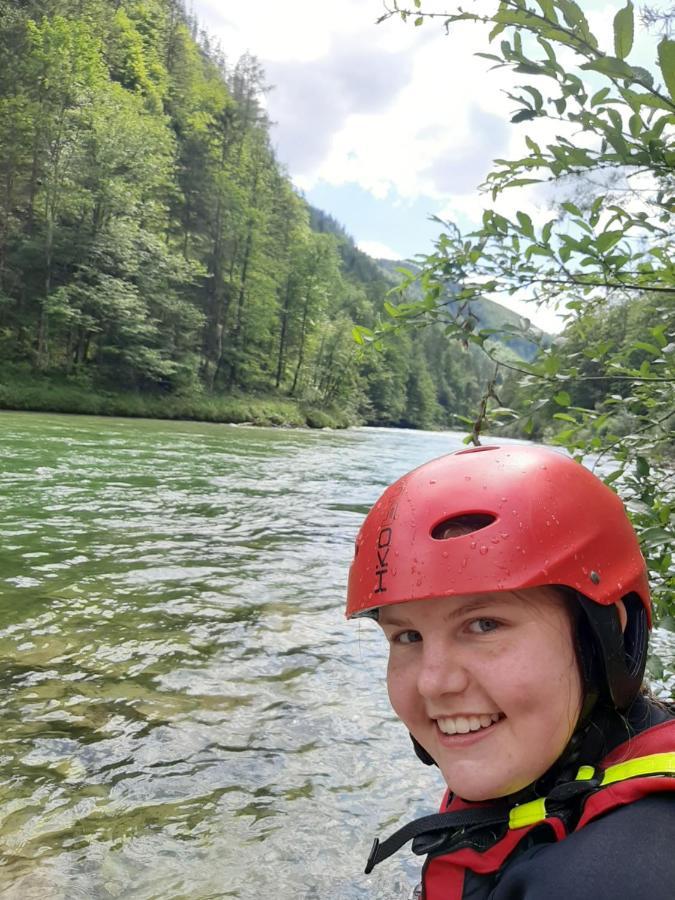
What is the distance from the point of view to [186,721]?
11.0 feet

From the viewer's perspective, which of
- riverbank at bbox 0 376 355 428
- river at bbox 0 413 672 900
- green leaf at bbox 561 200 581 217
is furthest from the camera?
riverbank at bbox 0 376 355 428

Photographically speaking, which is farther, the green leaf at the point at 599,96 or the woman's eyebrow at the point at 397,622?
the green leaf at the point at 599,96

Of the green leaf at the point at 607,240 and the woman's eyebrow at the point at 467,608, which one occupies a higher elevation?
the green leaf at the point at 607,240

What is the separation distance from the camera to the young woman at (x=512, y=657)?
4.26 ft

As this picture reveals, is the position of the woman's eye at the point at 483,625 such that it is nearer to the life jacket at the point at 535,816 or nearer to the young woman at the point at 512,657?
the young woman at the point at 512,657

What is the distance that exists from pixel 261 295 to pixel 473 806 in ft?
152

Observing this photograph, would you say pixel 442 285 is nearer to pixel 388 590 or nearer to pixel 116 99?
pixel 388 590

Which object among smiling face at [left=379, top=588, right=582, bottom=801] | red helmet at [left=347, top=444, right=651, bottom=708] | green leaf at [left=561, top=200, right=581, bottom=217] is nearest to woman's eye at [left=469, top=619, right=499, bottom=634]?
smiling face at [left=379, top=588, right=582, bottom=801]

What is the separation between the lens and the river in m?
2.38

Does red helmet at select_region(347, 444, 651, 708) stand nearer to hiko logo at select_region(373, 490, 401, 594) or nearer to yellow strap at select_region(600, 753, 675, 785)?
hiko logo at select_region(373, 490, 401, 594)

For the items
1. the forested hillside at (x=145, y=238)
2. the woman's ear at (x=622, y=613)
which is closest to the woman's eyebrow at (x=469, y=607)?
the woman's ear at (x=622, y=613)

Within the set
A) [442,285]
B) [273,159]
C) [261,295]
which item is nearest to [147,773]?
[442,285]

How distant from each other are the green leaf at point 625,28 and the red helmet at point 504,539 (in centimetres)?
100

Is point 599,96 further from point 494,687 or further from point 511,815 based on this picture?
point 511,815
